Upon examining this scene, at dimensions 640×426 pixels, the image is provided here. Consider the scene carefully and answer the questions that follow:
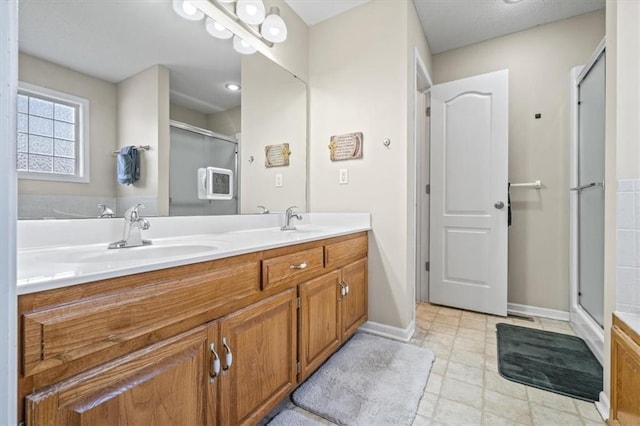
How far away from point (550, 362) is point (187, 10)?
279cm

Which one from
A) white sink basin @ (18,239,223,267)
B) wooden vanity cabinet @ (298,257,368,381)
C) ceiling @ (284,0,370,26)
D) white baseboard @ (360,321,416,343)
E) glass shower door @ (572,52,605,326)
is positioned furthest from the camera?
ceiling @ (284,0,370,26)

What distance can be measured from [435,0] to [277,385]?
8.71 feet

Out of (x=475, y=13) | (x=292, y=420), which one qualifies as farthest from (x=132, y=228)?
(x=475, y=13)

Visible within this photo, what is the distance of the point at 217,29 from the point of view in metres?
1.56

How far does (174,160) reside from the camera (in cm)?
140

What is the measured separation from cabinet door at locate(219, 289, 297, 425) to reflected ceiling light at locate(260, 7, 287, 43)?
5.36 feet

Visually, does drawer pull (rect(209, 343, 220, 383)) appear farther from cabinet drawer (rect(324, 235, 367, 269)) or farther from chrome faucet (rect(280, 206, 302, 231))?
chrome faucet (rect(280, 206, 302, 231))

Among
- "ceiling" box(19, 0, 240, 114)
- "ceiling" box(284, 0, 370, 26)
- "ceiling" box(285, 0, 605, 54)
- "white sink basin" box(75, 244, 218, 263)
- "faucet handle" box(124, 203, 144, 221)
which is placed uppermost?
"ceiling" box(285, 0, 605, 54)

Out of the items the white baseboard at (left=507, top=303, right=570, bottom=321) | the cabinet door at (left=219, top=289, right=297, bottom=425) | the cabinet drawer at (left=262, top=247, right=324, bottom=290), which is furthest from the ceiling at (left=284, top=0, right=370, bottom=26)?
the white baseboard at (left=507, top=303, right=570, bottom=321)

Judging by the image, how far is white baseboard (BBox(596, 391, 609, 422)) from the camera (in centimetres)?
121

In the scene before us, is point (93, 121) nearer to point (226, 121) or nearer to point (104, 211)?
point (104, 211)

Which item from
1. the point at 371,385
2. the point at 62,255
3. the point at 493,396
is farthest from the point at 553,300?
the point at 62,255

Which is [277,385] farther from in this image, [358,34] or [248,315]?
[358,34]

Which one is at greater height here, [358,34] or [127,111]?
[358,34]
